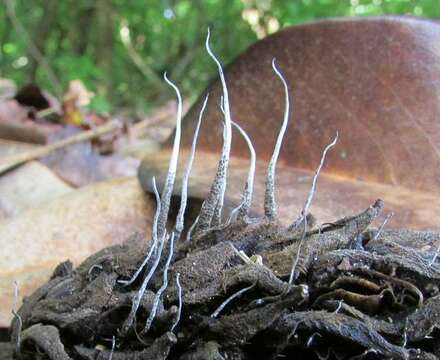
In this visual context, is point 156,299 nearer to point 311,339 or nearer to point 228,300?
point 228,300

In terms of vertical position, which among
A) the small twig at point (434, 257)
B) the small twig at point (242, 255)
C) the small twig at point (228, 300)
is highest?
the small twig at point (434, 257)

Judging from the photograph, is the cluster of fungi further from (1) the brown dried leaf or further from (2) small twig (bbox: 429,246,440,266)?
(1) the brown dried leaf

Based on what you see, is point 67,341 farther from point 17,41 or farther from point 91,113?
point 17,41

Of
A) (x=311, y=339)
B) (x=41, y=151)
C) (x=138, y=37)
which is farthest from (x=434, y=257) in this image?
(x=138, y=37)

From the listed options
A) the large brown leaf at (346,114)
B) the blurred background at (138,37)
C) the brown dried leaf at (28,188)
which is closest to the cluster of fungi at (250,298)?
the large brown leaf at (346,114)

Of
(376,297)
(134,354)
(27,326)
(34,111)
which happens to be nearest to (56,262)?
(27,326)

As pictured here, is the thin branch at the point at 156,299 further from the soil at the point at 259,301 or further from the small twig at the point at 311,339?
the small twig at the point at 311,339

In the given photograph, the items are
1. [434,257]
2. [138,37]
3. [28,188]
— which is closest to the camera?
[434,257]

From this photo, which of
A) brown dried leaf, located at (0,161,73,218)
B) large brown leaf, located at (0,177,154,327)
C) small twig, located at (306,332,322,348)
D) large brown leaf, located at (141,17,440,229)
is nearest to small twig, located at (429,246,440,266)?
small twig, located at (306,332,322,348)
